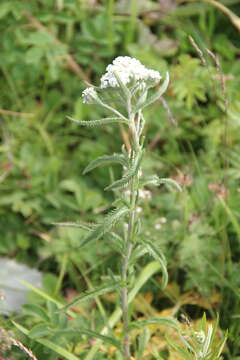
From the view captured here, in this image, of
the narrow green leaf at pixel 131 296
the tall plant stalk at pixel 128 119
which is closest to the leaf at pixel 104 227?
the tall plant stalk at pixel 128 119

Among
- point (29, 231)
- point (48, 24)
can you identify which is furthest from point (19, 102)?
point (29, 231)

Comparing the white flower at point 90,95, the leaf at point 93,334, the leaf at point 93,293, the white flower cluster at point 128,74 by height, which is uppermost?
the white flower cluster at point 128,74

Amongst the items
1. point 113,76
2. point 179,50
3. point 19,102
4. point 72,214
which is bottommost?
point 72,214

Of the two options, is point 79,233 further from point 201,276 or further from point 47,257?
point 201,276

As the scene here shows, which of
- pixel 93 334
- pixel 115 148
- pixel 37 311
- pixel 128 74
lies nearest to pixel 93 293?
pixel 93 334

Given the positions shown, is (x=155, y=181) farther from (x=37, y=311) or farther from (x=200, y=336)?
(x=37, y=311)

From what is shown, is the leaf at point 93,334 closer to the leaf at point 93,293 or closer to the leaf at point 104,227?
the leaf at point 93,293

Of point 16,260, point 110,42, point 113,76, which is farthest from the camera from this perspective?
point 110,42

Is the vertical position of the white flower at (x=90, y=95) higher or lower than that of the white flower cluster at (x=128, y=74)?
lower

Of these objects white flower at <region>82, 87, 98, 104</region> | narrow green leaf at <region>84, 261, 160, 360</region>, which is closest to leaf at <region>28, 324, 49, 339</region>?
narrow green leaf at <region>84, 261, 160, 360</region>
